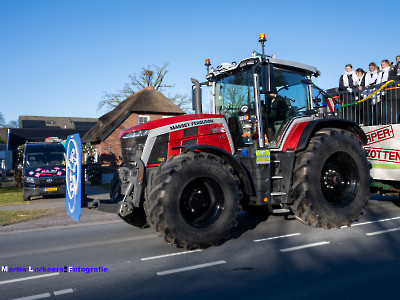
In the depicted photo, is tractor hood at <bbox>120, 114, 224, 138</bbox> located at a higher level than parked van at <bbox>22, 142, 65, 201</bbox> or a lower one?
higher

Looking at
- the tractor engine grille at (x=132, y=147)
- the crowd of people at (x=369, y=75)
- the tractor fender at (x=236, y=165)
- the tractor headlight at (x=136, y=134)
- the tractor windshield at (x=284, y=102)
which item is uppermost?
the crowd of people at (x=369, y=75)

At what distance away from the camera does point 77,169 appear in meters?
5.76

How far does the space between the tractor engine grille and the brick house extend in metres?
20.5

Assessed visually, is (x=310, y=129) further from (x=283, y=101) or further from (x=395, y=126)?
(x=395, y=126)

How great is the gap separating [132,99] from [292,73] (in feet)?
91.4

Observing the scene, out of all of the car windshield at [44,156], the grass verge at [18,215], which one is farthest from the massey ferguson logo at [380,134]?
the car windshield at [44,156]

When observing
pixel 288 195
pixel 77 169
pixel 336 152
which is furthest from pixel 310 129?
pixel 77 169

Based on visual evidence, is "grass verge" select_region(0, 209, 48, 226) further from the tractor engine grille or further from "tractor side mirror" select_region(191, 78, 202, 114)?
"tractor side mirror" select_region(191, 78, 202, 114)

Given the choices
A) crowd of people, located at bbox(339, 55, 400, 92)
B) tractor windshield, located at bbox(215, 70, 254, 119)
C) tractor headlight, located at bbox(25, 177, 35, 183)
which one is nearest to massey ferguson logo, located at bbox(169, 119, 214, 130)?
tractor windshield, located at bbox(215, 70, 254, 119)

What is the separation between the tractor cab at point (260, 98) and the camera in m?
6.45

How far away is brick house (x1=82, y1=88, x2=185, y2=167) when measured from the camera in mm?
28891

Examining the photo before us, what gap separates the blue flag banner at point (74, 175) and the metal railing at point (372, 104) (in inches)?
189

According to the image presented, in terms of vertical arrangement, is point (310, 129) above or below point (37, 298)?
above

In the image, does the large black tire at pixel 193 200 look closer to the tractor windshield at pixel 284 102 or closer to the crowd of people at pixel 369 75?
the tractor windshield at pixel 284 102
